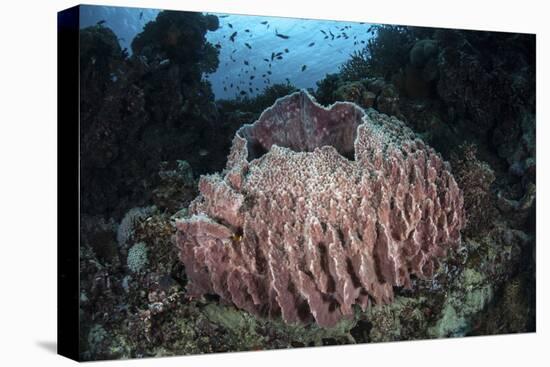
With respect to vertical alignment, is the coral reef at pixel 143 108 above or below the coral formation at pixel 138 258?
above

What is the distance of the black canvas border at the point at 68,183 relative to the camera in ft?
Answer: 20.8

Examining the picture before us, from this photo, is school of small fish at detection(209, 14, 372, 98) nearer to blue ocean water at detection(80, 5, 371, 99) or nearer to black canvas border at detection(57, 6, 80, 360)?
blue ocean water at detection(80, 5, 371, 99)

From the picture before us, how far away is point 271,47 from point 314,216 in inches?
51.3

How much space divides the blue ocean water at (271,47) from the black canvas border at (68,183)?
42 centimetres

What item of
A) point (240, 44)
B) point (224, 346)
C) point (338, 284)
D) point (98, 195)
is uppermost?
point (240, 44)

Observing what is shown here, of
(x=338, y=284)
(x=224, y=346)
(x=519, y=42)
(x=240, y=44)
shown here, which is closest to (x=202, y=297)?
(x=224, y=346)

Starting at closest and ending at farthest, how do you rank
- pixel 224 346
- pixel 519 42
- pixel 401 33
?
pixel 224 346 → pixel 401 33 → pixel 519 42

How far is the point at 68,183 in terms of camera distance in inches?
256

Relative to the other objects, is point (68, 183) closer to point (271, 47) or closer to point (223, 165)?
point (223, 165)

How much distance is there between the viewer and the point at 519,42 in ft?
26.0

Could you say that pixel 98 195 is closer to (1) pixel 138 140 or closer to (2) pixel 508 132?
(1) pixel 138 140

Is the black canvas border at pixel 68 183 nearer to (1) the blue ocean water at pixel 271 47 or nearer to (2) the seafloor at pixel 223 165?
(2) the seafloor at pixel 223 165

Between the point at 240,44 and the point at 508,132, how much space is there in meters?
2.51

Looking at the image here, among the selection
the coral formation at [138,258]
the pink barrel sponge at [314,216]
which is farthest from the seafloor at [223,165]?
the pink barrel sponge at [314,216]
